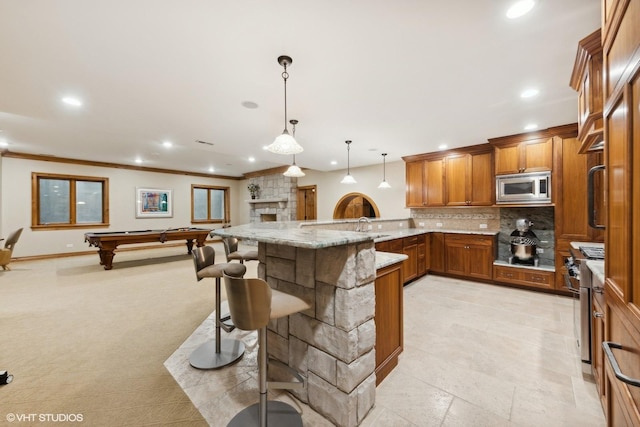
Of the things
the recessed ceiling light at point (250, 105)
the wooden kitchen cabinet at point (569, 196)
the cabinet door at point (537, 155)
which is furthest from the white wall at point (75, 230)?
the wooden kitchen cabinet at point (569, 196)

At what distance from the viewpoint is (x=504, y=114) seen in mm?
3178

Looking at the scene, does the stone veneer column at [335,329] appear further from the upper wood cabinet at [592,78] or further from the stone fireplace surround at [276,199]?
the stone fireplace surround at [276,199]

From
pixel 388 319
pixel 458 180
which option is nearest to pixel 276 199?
pixel 458 180

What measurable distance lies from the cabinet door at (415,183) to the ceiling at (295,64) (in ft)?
4.70

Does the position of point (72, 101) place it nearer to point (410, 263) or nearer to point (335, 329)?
point (335, 329)

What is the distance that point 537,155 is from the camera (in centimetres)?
388

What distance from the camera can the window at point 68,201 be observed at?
6484 mm

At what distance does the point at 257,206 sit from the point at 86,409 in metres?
Result: 7.89

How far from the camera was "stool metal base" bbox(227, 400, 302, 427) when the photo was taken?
58.2 inches

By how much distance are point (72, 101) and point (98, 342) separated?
2.67m

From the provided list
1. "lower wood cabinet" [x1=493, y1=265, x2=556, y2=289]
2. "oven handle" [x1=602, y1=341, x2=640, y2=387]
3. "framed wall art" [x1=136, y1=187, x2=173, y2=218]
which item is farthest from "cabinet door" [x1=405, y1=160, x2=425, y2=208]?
"framed wall art" [x1=136, y1=187, x2=173, y2=218]

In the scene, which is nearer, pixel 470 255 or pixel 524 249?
pixel 524 249

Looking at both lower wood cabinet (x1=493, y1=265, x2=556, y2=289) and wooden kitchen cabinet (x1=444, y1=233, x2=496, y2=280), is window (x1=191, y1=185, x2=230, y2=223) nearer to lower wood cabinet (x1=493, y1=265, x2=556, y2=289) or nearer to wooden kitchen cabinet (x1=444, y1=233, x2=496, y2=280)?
wooden kitchen cabinet (x1=444, y1=233, x2=496, y2=280)

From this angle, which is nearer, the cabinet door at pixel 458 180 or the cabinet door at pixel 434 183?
the cabinet door at pixel 458 180
